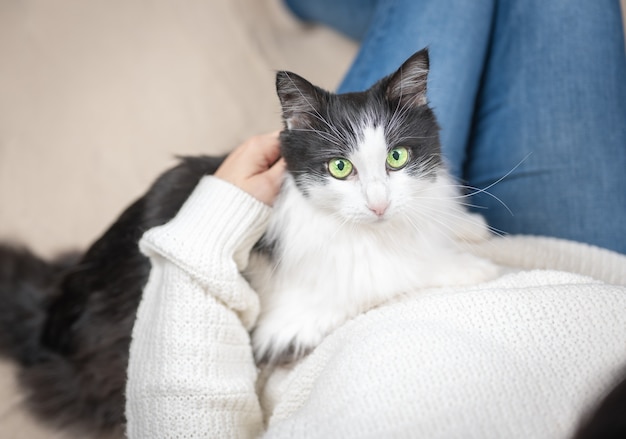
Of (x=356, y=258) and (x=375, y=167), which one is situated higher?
(x=375, y=167)

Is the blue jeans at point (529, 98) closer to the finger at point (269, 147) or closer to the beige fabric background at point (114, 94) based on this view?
the finger at point (269, 147)

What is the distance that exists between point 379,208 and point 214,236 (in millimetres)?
340

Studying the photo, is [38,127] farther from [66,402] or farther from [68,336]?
[66,402]

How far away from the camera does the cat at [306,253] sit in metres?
0.86

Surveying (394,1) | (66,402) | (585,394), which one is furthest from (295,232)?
(394,1)

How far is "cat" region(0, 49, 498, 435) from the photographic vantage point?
859 millimetres

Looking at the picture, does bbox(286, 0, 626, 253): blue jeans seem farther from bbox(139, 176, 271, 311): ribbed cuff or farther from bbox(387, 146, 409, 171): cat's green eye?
bbox(139, 176, 271, 311): ribbed cuff

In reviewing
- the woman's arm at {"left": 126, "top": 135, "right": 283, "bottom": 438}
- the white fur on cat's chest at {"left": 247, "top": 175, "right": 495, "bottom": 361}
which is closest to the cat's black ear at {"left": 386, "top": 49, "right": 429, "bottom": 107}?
the white fur on cat's chest at {"left": 247, "top": 175, "right": 495, "bottom": 361}

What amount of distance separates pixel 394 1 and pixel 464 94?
0.42m

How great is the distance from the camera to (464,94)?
131 cm

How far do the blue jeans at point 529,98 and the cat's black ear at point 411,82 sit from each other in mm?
418

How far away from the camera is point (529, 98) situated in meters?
1.23

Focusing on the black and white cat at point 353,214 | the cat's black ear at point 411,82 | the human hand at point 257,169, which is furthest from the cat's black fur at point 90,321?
the cat's black ear at point 411,82

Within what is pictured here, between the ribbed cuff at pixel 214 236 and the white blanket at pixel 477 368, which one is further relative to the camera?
the ribbed cuff at pixel 214 236
